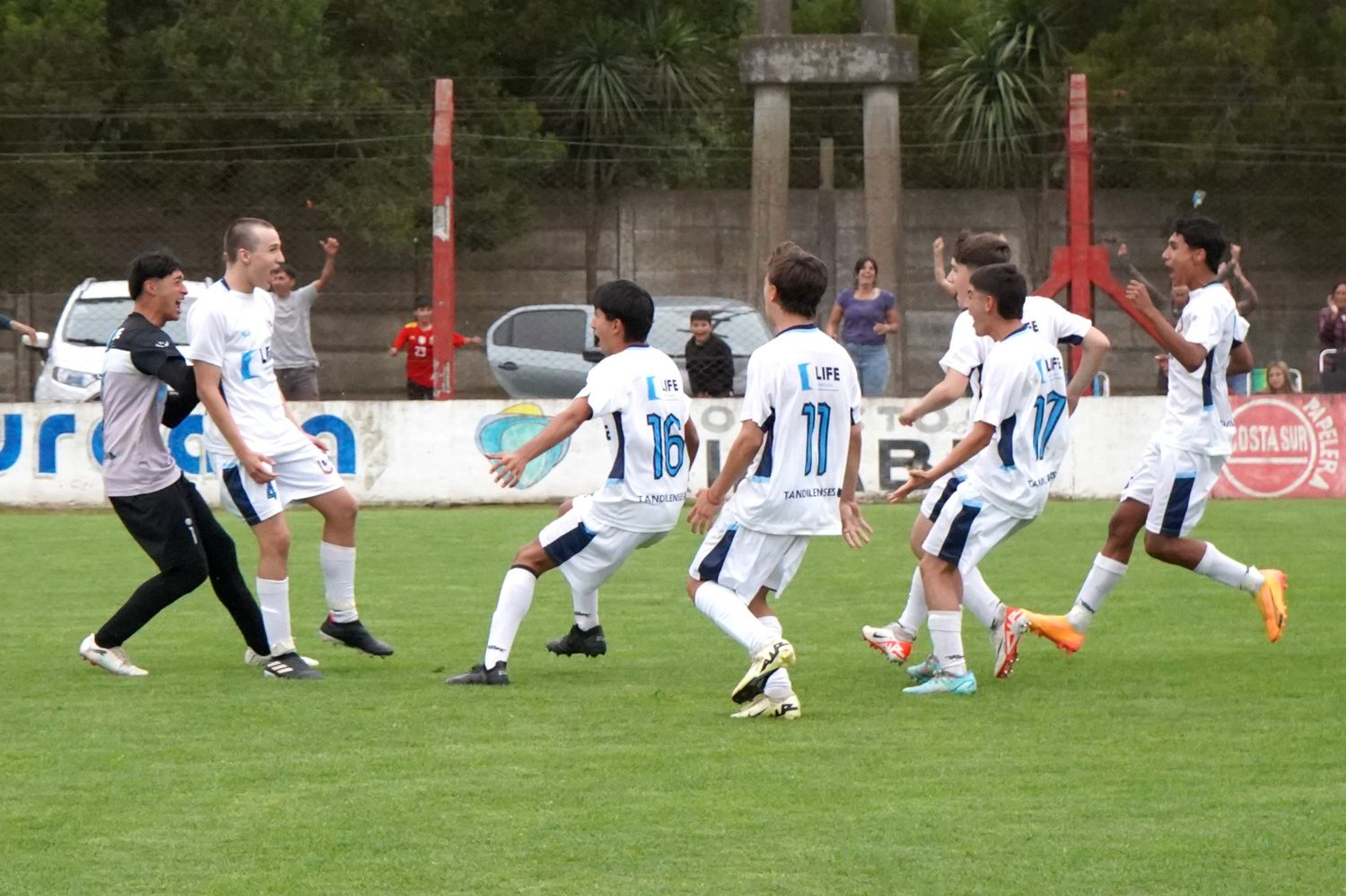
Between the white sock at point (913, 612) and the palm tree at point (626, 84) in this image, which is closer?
the white sock at point (913, 612)

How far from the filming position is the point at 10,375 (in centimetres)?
2277

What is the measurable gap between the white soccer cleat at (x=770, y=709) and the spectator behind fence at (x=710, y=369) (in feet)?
33.4

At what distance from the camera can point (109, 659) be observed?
831cm

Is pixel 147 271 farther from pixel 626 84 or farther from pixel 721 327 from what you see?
pixel 626 84

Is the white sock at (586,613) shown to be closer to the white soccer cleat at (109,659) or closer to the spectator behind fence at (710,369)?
the white soccer cleat at (109,659)

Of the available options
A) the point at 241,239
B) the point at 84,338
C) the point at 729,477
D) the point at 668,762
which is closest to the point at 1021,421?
the point at 729,477

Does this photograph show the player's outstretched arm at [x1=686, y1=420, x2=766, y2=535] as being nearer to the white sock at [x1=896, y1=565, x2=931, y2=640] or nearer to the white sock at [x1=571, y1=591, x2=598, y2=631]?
the white sock at [x1=571, y1=591, x2=598, y2=631]

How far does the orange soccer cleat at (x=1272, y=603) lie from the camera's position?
8.48 m

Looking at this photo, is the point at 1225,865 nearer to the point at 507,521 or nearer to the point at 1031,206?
the point at 507,521

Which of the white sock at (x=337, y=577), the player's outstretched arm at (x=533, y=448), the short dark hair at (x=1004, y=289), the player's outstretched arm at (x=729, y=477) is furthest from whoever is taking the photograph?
the white sock at (x=337, y=577)

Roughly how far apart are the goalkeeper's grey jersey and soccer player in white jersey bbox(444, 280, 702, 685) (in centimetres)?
150

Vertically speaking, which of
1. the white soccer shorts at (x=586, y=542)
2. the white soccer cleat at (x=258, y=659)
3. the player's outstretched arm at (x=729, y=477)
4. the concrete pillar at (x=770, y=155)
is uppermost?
the concrete pillar at (x=770, y=155)

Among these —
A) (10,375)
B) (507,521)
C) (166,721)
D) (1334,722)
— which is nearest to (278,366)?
(507,521)

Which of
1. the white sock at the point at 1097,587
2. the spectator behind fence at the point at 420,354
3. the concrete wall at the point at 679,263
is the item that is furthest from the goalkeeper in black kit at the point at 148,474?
the concrete wall at the point at 679,263
